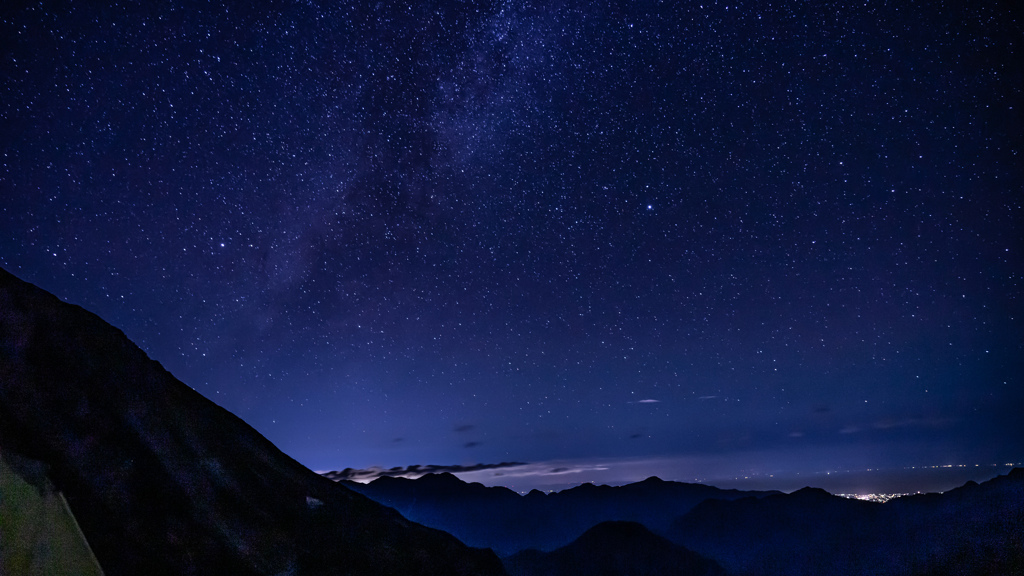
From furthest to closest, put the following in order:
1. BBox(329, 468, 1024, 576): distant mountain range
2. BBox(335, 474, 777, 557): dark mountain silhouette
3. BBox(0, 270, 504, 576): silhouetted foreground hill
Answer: BBox(335, 474, 777, 557): dark mountain silhouette < BBox(329, 468, 1024, 576): distant mountain range < BBox(0, 270, 504, 576): silhouetted foreground hill

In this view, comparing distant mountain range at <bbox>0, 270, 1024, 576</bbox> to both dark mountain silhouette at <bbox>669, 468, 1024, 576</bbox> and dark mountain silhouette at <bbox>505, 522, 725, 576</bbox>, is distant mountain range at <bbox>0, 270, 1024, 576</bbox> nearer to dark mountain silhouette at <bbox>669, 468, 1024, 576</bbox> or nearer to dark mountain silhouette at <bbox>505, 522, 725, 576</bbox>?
dark mountain silhouette at <bbox>669, 468, 1024, 576</bbox>

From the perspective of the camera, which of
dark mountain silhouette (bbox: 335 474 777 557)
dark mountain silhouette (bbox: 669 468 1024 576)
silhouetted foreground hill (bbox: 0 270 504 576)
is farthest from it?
dark mountain silhouette (bbox: 335 474 777 557)

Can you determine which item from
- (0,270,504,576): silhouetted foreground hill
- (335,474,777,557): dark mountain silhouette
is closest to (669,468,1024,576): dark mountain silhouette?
(335,474,777,557): dark mountain silhouette

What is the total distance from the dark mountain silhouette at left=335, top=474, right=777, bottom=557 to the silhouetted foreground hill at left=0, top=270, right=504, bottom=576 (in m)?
108

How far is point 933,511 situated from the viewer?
363 feet

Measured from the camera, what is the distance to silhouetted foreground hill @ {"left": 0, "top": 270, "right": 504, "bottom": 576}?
62.7ft

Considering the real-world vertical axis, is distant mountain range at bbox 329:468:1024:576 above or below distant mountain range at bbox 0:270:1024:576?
below

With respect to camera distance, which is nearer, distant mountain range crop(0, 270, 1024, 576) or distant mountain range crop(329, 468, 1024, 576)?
distant mountain range crop(0, 270, 1024, 576)

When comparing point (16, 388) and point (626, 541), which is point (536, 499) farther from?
point (16, 388)

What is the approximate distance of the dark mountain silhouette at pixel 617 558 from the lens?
98750 mm

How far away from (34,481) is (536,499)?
179012 millimetres

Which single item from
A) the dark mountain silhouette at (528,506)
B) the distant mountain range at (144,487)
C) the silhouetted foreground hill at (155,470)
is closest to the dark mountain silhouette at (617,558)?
the dark mountain silhouette at (528,506)

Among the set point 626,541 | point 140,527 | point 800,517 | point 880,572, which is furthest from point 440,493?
point 140,527

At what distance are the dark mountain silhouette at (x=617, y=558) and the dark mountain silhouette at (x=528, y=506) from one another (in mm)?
31303
